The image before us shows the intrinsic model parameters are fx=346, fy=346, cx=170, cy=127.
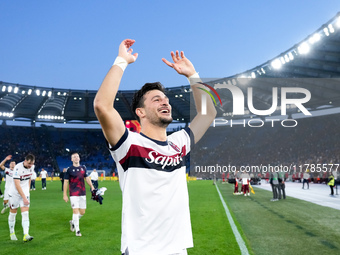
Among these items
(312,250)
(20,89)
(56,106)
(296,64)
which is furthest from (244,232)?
(56,106)

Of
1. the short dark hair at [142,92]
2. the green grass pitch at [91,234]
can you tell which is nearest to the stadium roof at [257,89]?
the green grass pitch at [91,234]

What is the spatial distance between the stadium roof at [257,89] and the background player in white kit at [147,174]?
2599 cm

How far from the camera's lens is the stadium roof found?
98.6ft

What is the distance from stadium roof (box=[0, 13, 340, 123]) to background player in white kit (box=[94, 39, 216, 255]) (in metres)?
26.0

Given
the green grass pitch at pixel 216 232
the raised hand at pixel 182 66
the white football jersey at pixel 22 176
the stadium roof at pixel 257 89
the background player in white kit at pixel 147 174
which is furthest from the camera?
the stadium roof at pixel 257 89

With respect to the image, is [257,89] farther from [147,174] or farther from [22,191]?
[147,174]

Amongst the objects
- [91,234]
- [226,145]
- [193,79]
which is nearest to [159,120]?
[193,79]

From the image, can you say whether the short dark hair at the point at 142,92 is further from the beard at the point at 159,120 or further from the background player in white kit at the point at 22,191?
the background player in white kit at the point at 22,191

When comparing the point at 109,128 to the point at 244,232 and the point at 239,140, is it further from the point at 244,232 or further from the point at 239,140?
the point at 239,140

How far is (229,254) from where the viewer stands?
711 cm

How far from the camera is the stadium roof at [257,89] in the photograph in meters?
30.0

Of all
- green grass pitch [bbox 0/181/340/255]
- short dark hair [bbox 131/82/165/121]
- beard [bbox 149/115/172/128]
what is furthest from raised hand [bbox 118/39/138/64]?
green grass pitch [bbox 0/181/340/255]

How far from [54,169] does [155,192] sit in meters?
57.6

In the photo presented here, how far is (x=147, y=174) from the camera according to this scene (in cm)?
250
